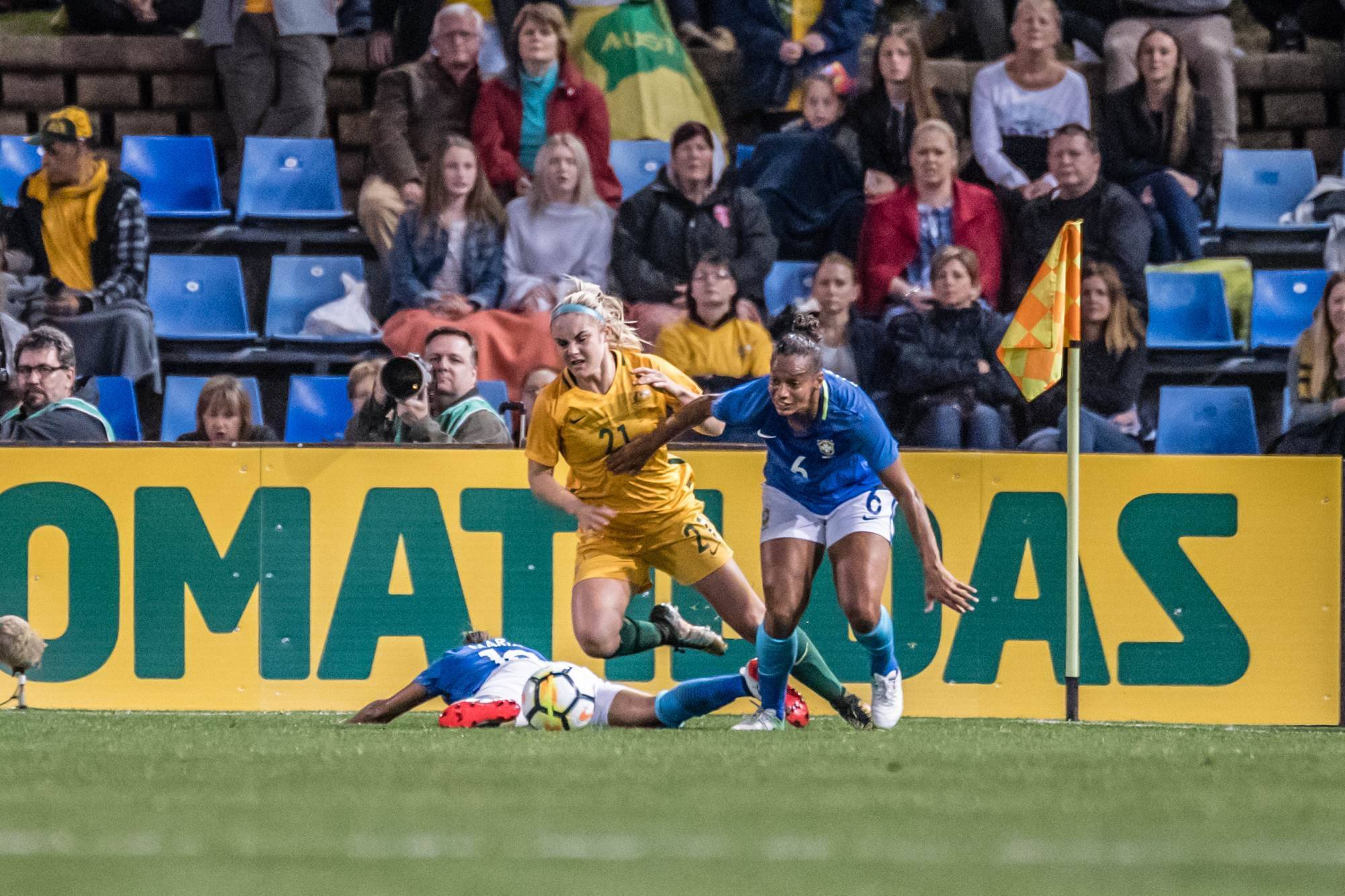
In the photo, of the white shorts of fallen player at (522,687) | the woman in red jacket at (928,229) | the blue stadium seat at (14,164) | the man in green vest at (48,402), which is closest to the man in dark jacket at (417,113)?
the blue stadium seat at (14,164)

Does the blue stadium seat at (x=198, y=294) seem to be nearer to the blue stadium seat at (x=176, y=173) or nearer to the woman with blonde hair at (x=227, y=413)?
the blue stadium seat at (x=176, y=173)

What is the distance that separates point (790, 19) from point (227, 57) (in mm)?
3901

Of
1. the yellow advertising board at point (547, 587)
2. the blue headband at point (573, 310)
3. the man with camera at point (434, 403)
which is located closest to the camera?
the blue headband at point (573, 310)

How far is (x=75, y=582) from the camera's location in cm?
888

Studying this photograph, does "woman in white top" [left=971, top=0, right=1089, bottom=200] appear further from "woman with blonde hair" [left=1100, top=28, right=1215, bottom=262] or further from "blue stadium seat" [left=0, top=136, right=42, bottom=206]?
"blue stadium seat" [left=0, top=136, right=42, bottom=206]

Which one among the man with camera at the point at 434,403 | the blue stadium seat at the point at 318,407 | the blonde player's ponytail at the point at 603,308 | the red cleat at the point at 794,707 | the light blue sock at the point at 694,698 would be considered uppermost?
the blonde player's ponytail at the point at 603,308

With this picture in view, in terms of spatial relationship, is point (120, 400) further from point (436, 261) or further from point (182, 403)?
point (436, 261)

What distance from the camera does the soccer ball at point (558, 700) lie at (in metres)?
7.10

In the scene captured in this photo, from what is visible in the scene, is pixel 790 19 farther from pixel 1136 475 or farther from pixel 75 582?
pixel 75 582

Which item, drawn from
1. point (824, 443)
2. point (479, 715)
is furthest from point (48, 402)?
point (824, 443)

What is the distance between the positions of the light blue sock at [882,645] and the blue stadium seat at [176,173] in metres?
6.79

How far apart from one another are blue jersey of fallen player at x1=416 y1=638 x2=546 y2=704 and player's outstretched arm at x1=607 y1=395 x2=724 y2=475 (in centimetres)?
90

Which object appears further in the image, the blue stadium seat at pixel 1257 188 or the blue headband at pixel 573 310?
the blue stadium seat at pixel 1257 188

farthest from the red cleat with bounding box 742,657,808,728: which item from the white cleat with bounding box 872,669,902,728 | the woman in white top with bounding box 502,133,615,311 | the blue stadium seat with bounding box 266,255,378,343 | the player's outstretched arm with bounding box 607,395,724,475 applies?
the blue stadium seat with bounding box 266,255,378,343
